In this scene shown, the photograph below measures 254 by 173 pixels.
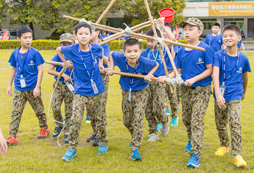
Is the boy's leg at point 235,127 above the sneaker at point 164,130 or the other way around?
above

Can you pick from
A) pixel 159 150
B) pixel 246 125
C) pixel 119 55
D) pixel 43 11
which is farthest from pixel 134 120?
pixel 43 11

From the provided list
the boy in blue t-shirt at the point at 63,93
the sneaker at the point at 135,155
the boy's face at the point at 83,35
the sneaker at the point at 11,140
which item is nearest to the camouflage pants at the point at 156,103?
the sneaker at the point at 135,155

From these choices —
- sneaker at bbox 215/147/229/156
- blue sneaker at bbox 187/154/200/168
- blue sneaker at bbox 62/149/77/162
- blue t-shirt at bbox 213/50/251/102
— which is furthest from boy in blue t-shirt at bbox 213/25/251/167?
blue sneaker at bbox 62/149/77/162

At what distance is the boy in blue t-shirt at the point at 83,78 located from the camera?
4.48 meters

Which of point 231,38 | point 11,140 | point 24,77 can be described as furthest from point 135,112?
point 11,140

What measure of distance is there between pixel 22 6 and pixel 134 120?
36.8 metres

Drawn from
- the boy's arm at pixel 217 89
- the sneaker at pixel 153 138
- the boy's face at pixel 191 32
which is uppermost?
the boy's face at pixel 191 32

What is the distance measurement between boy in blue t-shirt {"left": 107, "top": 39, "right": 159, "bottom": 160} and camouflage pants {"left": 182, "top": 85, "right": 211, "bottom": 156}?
71 cm

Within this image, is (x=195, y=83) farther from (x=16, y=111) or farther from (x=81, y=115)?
(x=16, y=111)

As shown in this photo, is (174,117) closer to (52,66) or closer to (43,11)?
(52,66)

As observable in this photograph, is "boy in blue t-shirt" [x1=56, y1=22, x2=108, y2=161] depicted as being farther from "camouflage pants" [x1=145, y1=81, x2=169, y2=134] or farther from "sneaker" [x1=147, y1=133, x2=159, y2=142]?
"sneaker" [x1=147, y1=133, x2=159, y2=142]

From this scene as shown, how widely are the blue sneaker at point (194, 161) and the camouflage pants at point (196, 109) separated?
0.06 metres

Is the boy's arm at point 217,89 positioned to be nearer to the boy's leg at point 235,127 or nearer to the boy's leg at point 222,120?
the boy's leg at point 235,127

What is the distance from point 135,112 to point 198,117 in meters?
1.06
